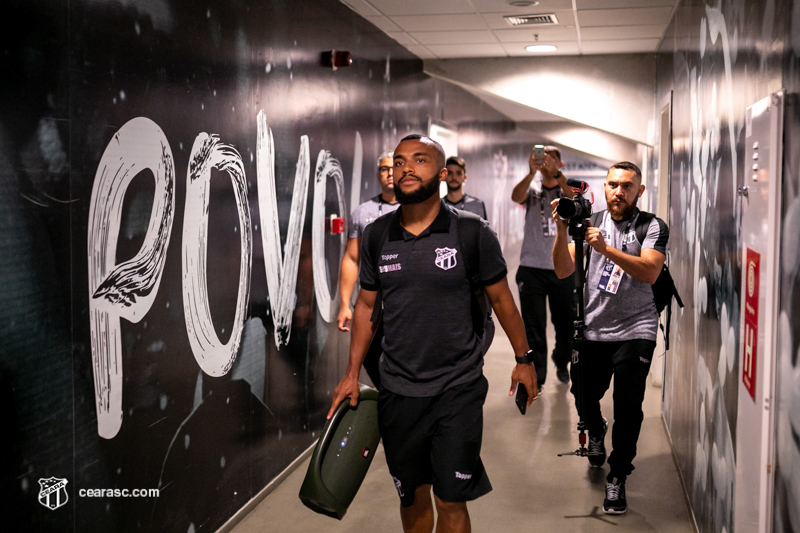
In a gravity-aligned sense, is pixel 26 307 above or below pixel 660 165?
below

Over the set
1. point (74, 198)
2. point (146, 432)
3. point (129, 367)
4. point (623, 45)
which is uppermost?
point (623, 45)

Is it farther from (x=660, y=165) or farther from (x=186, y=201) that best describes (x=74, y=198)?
(x=660, y=165)

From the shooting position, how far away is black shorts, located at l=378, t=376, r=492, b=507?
8.19 ft

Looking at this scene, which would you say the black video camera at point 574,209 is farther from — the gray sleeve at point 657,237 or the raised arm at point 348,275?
the raised arm at point 348,275

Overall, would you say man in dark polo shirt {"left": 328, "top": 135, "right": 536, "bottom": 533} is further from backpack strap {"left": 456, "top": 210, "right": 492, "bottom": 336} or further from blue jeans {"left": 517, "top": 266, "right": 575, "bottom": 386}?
blue jeans {"left": 517, "top": 266, "right": 575, "bottom": 386}

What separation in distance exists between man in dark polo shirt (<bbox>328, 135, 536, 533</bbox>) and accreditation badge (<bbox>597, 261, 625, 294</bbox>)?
101cm

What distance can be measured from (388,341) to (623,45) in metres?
4.46

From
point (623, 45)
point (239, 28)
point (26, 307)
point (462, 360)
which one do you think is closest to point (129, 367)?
point (26, 307)

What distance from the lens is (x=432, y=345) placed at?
250cm

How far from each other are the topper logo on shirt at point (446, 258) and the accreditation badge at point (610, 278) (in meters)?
1.24

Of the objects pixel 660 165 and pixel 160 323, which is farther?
pixel 660 165

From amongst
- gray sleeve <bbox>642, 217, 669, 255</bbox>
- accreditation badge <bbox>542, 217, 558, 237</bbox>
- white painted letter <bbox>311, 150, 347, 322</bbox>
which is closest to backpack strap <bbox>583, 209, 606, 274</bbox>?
gray sleeve <bbox>642, 217, 669, 255</bbox>

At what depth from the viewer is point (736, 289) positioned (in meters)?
2.47

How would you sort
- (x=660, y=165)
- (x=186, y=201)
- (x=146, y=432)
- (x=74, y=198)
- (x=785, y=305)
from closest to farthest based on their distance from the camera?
(x=785, y=305)
(x=74, y=198)
(x=146, y=432)
(x=186, y=201)
(x=660, y=165)
